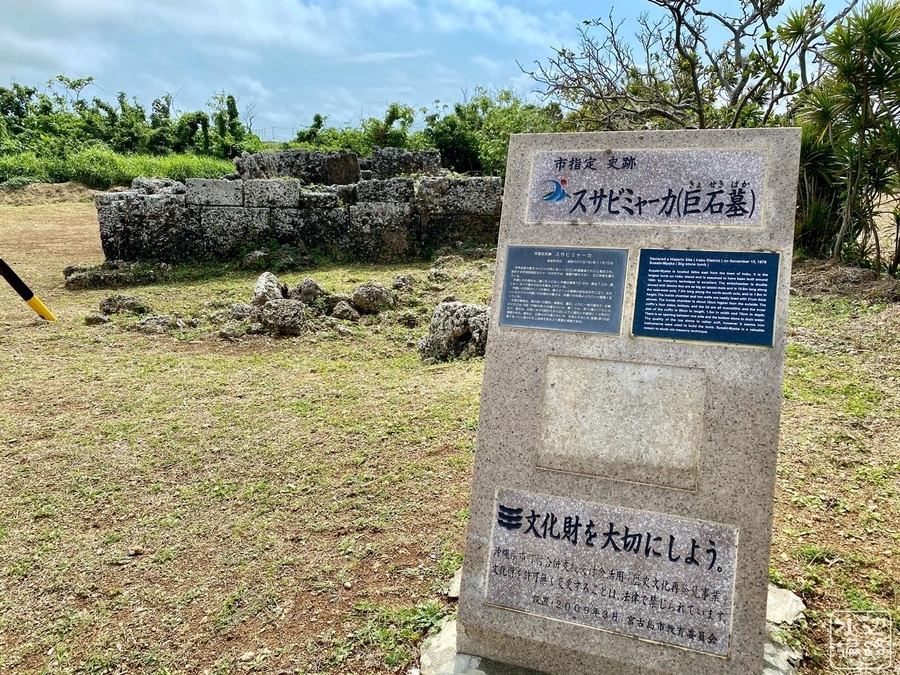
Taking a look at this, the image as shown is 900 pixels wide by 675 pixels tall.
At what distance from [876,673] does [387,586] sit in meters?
1.92

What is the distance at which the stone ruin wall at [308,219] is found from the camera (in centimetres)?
923

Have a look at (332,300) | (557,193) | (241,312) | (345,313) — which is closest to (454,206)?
(332,300)

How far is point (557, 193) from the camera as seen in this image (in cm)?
250

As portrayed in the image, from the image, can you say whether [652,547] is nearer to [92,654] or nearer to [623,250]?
[623,250]

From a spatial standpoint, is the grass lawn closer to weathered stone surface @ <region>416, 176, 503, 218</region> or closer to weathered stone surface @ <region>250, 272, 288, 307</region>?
weathered stone surface @ <region>250, 272, 288, 307</region>

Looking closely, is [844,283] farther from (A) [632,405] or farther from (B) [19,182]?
(B) [19,182]

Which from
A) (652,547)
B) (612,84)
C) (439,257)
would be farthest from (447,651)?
(612,84)

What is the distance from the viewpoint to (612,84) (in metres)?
11.8

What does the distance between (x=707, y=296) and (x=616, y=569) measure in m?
0.99

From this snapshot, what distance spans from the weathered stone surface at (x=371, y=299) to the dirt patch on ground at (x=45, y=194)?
9598 mm

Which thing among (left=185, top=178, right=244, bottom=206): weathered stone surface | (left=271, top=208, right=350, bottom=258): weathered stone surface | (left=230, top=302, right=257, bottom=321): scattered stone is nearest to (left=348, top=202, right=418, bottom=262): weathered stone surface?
(left=271, top=208, right=350, bottom=258): weathered stone surface

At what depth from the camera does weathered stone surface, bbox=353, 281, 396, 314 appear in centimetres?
719

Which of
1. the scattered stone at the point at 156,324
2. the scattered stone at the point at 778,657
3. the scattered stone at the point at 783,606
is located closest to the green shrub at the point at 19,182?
the scattered stone at the point at 156,324

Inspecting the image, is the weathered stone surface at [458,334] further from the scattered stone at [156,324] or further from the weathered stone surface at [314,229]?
the weathered stone surface at [314,229]
